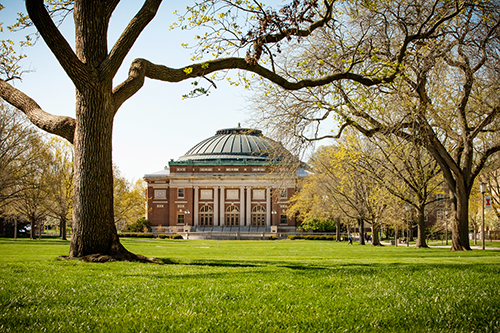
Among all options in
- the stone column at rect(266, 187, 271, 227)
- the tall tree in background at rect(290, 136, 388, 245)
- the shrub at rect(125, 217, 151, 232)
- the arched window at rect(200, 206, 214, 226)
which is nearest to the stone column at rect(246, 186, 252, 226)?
the stone column at rect(266, 187, 271, 227)

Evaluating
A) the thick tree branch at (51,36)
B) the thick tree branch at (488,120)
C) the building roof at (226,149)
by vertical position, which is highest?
the building roof at (226,149)

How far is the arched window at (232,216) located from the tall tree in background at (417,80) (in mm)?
60949

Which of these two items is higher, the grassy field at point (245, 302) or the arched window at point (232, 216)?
the grassy field at point (245, 302)

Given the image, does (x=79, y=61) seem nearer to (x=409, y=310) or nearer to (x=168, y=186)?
(x=409, y=310)

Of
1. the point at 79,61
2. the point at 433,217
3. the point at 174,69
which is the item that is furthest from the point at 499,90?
the point at 433,217

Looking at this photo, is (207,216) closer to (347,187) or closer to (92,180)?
(347,187)

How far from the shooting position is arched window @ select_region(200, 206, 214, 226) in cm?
7938

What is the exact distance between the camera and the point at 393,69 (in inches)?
594

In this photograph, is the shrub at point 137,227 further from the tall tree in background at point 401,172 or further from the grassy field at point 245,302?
the grassy field at point 245,302

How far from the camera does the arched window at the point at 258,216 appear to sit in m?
79.3

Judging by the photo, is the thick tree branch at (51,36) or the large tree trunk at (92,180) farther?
the large tree trunk at (92,180)

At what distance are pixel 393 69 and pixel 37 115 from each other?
11805mm

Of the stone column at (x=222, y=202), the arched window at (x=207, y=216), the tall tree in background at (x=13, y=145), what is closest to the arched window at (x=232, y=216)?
the stone column at (x=222, y=202)

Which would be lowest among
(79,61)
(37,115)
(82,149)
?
(82,149)
